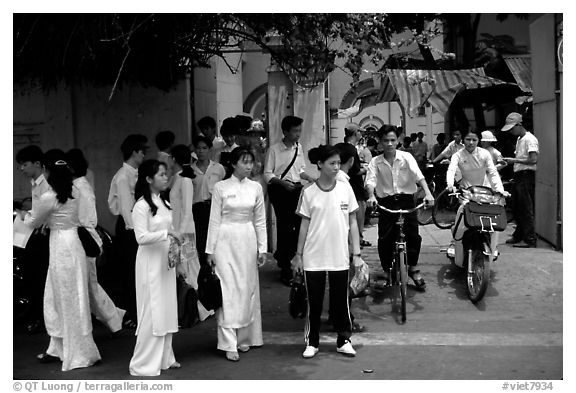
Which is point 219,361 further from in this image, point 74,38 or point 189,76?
point 189,76

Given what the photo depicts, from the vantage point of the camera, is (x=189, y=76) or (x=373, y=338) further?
(x=189, y=76)

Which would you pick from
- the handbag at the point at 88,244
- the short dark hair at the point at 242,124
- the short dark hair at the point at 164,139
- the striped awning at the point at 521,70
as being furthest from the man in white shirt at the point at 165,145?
the striped awning at the point at 521,70

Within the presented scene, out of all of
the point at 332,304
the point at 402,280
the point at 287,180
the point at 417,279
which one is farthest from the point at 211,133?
the point at 332,304

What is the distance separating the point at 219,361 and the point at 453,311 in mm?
2667

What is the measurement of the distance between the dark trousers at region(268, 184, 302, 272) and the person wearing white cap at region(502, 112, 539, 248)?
3.25m

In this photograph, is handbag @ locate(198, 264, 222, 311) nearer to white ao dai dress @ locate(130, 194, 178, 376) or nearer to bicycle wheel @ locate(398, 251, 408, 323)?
white ao dai dress @ locate(130, 194, 178, 376)

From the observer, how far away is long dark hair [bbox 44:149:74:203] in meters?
Result: 6.11

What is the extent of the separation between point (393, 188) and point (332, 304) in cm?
209

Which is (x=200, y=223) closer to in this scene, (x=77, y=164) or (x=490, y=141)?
(x=77, y=164)

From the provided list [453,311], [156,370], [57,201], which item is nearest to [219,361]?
[156,370]

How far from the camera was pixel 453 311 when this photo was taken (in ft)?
25.2

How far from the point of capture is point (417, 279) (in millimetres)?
8148

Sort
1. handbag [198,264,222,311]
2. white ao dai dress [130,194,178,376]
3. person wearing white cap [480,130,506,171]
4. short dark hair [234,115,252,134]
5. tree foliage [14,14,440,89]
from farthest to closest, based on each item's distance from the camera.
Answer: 1. person wearing white cap [480,130,506,171]
2. short dark hair [234,115,252,134]
3. tree foliage [14,14,440,89]
4. handbag [198,264,222,311]
5. white ao dai dress [130,194,178,376]

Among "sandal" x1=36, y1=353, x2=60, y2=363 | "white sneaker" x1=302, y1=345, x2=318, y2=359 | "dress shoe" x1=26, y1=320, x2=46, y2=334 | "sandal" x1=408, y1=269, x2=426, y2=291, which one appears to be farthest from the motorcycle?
"dress shoe" x1=26, y1=320, x2=46, y2=334
